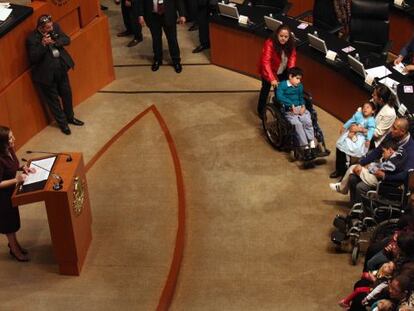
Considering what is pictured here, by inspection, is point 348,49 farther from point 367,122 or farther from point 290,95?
point 367,122

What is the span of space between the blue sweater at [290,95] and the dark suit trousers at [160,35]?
2066mm

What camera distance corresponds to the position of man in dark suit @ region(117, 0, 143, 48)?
364 inches

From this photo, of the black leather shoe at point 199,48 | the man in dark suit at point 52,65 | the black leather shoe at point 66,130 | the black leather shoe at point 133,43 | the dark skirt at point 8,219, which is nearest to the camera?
the dark skirt at point 8,219

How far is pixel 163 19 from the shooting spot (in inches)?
330

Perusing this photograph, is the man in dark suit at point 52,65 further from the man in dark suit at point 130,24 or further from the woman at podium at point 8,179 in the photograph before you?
the man in dark suit at point 130,24

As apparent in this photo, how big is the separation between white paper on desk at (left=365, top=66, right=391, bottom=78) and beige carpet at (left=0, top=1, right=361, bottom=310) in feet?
2.59

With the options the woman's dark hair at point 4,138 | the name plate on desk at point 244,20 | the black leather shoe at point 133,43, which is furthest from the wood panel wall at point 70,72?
the woman's dark hair at point 4,138

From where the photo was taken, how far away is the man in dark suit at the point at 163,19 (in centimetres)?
825

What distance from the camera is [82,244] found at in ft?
18.6

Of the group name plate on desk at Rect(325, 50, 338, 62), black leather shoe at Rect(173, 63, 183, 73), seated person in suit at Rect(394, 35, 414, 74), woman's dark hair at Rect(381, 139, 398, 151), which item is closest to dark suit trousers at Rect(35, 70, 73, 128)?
black leather shoe at Rect(173, 63, 183, 73)

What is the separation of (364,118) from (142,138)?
2.32m

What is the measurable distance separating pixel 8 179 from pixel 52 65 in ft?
6.67

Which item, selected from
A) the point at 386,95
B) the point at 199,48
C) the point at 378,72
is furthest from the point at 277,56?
the point at 199,48

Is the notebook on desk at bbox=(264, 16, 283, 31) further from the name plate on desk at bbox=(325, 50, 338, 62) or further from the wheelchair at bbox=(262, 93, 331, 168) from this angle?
the wheelchair at bbox=(262, 93, 331, 168)
